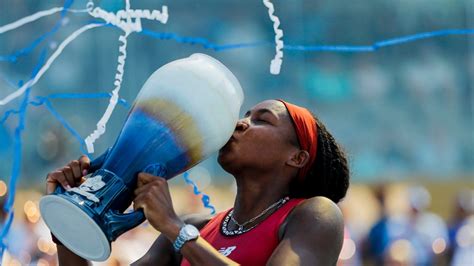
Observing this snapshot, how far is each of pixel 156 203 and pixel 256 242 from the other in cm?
41

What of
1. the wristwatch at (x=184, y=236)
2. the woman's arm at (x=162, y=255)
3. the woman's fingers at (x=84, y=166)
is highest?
the woman's fingers at (x=84, y=166)

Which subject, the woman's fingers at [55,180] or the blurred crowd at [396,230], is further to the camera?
the blurred crowd at [396,230]

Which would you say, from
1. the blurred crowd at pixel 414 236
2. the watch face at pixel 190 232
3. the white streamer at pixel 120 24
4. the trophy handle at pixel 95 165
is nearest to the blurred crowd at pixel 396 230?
the blurred crowd at pixel 414 236

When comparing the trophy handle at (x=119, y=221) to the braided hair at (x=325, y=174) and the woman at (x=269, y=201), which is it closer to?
the woman at (x=269, y=201)

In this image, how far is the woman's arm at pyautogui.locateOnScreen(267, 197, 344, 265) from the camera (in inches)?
123

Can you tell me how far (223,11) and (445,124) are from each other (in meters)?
2.24

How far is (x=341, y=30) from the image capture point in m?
9.09

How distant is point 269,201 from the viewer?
3.43m

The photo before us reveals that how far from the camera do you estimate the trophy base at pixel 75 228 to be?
9.64 ft

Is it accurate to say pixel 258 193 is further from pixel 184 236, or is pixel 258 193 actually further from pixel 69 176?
pixel 69 176

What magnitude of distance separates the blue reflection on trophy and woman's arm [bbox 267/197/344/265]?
357 mm

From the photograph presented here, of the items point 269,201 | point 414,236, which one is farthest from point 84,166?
point 414,236

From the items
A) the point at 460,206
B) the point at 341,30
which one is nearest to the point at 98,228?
the point at 460,206

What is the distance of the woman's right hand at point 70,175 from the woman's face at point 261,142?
391mm
